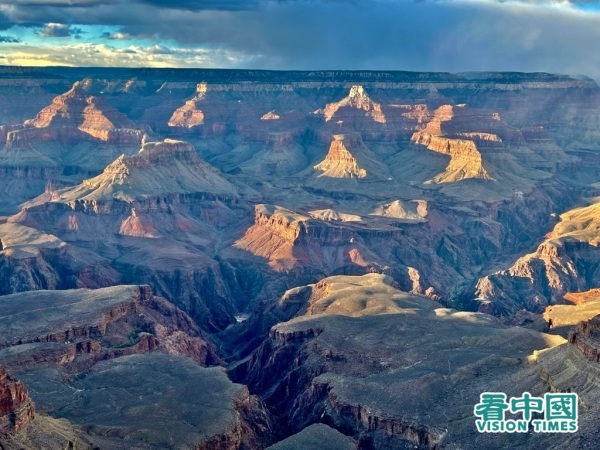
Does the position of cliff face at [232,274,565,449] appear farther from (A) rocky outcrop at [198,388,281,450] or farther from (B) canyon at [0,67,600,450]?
(A) rocky outcrop at [198,388,281,450]

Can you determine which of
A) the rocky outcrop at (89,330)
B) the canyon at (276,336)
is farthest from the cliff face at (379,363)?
the rocky outcrop at (89,330)

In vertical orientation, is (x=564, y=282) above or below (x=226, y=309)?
above

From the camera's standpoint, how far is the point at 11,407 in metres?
75.6

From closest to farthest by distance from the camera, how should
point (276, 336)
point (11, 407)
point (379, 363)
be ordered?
point (11, 407) < point (379, 363) < point (276, 336)

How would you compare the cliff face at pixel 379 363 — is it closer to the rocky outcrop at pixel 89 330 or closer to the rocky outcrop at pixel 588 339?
the rocky outcrop at pixel 588 339

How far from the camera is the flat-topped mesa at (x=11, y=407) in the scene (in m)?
74.8

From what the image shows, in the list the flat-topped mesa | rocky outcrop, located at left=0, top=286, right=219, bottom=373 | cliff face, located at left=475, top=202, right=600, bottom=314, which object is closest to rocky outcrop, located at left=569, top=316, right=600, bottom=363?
the flat-topped mesa

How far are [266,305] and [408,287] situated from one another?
97.0 feet

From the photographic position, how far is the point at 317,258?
584ft

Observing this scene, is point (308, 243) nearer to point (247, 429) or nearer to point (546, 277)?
point (546, 277)

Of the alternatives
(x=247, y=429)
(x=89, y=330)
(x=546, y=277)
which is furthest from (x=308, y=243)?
(x=247, y=429)

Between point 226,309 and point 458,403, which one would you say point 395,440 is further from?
point 226,309

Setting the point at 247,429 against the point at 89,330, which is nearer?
the point at 247,429

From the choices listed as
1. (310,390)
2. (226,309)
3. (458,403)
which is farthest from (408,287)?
(458,403)
